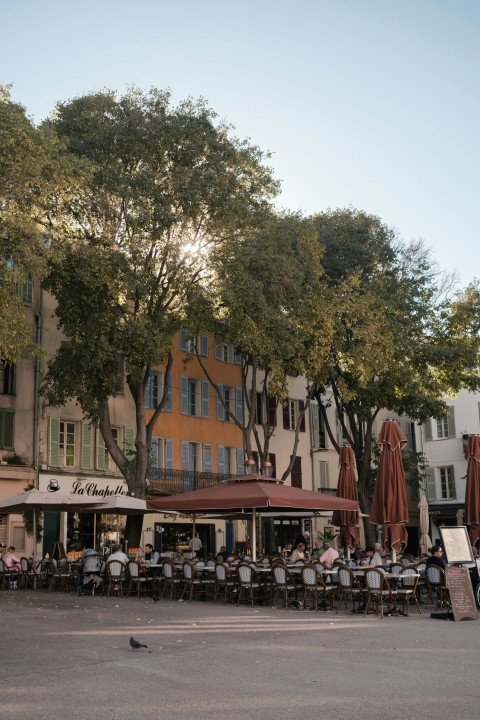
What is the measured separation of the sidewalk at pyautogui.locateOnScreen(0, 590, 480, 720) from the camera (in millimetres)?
7340

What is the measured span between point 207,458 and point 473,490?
1747 centimetres

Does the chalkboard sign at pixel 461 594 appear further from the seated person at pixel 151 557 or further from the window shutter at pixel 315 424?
the window shutter at pixel 315 424

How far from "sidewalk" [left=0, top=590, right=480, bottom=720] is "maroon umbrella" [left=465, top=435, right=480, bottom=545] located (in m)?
7.10

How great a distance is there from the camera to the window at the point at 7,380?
3050 centimetres

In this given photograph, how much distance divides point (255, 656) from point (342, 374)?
75.4ft

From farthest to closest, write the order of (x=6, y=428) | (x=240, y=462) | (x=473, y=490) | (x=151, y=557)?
1. (x=240, y=462)
2. (x=6, y=428)
3. (x=473, y=490)
4. (x=151, y=557)

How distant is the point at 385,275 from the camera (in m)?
33.6

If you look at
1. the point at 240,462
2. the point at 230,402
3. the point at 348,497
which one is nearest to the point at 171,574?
the point at 348,497

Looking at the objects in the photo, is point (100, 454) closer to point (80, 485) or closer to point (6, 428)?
point (80, 485)

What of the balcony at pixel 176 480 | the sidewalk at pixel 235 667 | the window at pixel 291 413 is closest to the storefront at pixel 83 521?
the balcony at pixel 176 480

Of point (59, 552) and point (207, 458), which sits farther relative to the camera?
point (207, 458)

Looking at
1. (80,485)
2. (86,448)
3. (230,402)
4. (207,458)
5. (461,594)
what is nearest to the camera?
(461,594)

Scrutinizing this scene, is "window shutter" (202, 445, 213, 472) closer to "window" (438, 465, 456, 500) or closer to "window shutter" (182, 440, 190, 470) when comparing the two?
"window shutter" (182, 440, 190, 470)

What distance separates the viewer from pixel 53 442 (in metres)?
31.3
